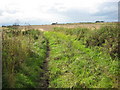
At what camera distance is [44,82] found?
639cm

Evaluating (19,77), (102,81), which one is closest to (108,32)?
(102,81)

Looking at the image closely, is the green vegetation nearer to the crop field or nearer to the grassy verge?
the crop field

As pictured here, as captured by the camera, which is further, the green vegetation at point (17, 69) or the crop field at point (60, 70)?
the crop field at point (60, 70)

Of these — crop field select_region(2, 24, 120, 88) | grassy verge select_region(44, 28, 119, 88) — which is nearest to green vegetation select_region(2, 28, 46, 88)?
crop field select_region(2, 24, 120, 88)

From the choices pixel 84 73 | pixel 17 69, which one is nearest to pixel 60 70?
pixel 84 73

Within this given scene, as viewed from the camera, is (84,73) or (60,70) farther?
(60,70)

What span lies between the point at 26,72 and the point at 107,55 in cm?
463

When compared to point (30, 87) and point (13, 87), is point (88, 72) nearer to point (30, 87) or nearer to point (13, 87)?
point (30, 87)

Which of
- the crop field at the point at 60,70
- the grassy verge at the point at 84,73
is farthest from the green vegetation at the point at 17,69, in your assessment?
the grassy verge at the point at 84,73

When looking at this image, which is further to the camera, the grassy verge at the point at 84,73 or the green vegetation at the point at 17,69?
the grassy verge at the point at 84,73

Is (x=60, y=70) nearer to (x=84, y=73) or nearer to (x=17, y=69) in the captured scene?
(x=84, y=73)

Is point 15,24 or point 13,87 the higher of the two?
point 15,24

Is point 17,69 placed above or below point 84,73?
above

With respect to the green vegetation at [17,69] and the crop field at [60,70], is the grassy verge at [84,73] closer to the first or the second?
the crop field at [60,70]
